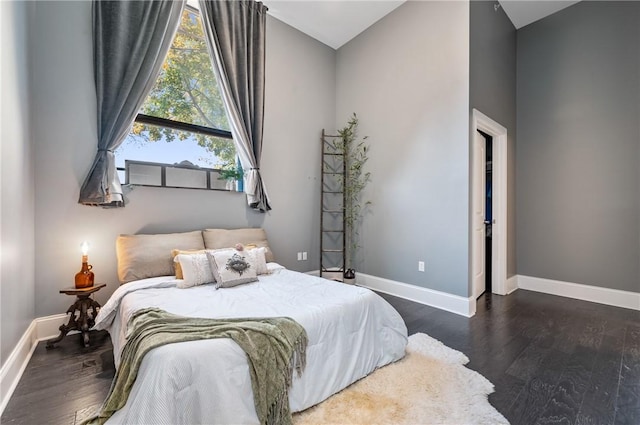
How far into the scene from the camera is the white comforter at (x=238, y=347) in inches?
44.6

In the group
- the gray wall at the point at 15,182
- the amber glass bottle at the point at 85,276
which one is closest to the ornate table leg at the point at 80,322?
the amber glass bottle at the point at 85,276

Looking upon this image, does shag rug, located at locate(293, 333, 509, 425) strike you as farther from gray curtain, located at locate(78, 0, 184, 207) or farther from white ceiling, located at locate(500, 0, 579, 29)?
white ceiling, located at locate(500, 0, 579, 29)

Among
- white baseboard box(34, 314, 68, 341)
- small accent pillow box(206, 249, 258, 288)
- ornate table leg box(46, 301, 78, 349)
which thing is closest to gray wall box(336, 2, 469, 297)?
small accent pillow box(206, 249, 258, 288)

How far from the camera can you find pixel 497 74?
3510mm

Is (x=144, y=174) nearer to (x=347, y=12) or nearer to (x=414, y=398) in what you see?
(x=414, y=398)

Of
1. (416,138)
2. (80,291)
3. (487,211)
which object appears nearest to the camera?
(80,291)

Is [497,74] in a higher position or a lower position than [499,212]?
higher

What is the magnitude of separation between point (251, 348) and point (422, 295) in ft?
8.23

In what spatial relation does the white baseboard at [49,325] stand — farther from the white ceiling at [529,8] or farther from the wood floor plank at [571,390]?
the white ceiling at [529,8]

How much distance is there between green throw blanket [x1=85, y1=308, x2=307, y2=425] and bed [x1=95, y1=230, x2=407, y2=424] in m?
0.04

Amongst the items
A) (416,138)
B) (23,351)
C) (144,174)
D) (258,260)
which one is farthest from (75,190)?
(416,138)

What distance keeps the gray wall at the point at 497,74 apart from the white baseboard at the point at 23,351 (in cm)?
425

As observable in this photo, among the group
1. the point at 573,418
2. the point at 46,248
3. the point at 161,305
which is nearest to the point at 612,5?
the point at 573,418

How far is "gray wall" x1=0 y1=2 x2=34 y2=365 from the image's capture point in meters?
1.58
